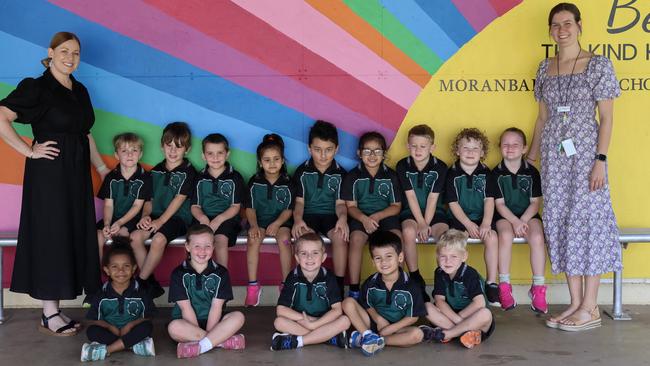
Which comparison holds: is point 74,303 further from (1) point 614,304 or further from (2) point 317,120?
(1) point 614,304

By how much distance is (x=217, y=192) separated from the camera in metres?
4.95

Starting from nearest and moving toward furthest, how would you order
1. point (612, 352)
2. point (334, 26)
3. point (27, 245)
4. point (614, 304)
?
point (612, 352) < point (27, 245) < point (614, 304) < point (334, 26)

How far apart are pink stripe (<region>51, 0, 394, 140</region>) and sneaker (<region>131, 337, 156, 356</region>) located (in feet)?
6.19

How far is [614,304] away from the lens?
4.71 metres

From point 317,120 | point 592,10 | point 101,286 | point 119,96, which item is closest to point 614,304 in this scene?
point 592,10

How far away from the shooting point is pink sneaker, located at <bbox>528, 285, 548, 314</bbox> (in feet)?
15.2

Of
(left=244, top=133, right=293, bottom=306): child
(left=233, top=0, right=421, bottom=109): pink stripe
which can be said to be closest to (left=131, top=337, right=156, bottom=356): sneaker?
(left=244, top=133, right=293, bottom=306): child

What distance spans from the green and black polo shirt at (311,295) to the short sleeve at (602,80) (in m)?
1.91

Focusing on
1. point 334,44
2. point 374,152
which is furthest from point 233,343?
point 334,44


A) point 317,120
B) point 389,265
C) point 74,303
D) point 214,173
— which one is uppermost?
point 317,120

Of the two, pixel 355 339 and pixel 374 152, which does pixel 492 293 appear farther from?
pixel 374 152

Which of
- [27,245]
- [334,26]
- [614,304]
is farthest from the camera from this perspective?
[334,26]

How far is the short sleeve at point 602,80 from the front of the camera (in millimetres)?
4363

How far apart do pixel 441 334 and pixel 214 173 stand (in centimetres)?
186
